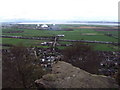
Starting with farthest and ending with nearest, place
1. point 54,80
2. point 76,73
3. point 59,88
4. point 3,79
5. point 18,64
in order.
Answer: point 18,64 → point 3,79 → point 76,73 → point 54,80 → point 59,88

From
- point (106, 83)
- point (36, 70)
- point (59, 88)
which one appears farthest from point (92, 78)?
point (36, 70)

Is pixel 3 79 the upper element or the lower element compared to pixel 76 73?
lower

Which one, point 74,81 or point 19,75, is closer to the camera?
point 74,81

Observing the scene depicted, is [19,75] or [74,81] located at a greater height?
[74,81]

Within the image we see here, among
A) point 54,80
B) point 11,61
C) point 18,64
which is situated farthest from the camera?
point 11,61

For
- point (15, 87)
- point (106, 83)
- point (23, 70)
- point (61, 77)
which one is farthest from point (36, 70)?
point (106, 83)

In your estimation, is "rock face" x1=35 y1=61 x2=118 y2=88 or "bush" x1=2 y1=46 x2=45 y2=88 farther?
"bush" x1=2 y1=46 x2=45 y2=88

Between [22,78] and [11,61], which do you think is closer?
[22,78]

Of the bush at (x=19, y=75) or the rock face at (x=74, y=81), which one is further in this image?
the bush at (x=19, y=75)

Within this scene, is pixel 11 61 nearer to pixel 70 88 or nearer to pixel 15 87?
pixel 15 87
